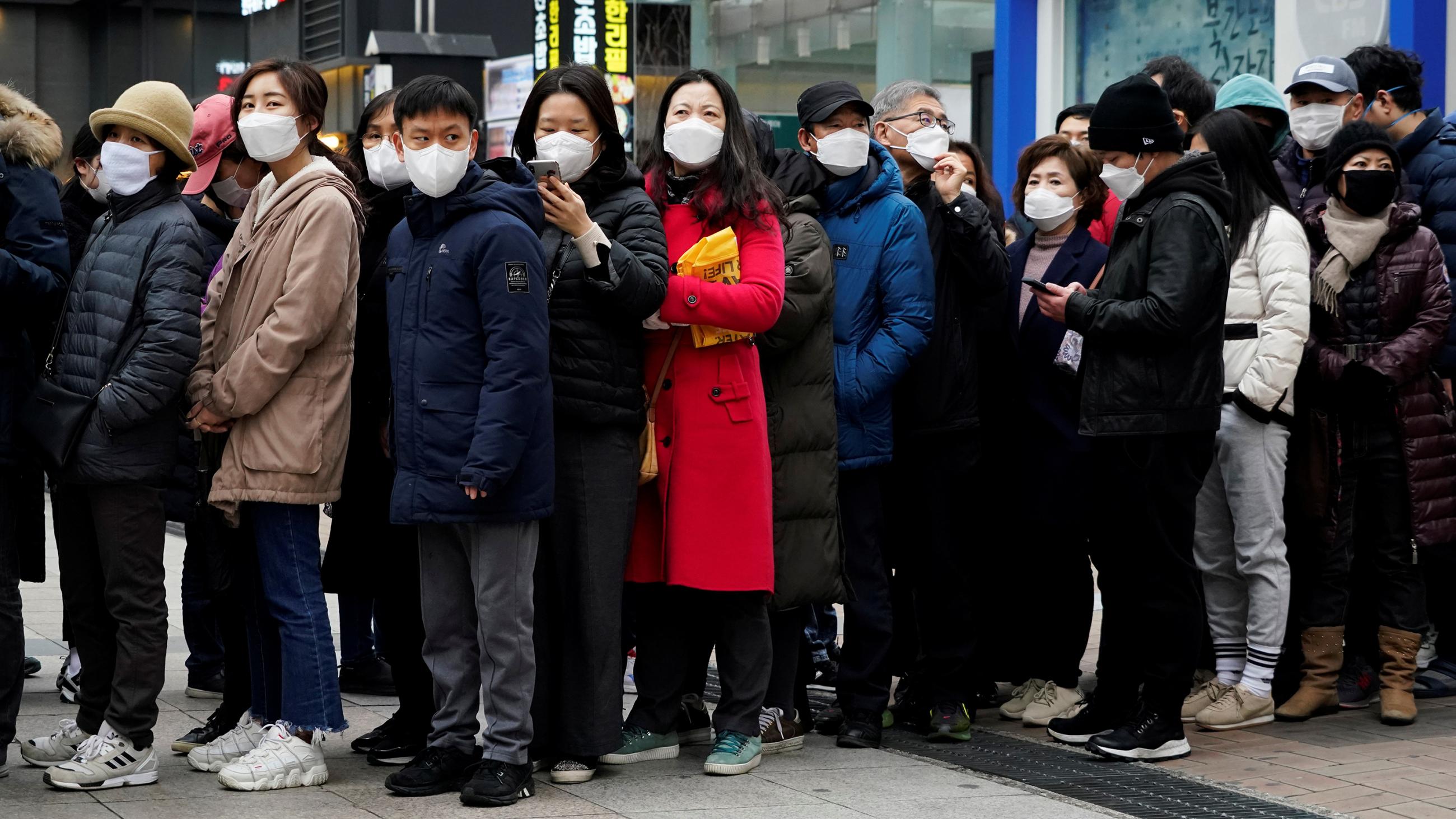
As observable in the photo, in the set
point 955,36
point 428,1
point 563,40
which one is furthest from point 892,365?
point 428,1

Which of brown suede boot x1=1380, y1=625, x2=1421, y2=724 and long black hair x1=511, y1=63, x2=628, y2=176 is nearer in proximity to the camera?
long black hair x1=511, y1=63, x2=628, y2=176

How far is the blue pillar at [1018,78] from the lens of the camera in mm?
14086

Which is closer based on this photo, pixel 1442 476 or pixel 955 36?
pixel 1442 476

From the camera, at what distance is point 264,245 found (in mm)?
5117

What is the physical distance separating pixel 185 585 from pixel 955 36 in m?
12.3

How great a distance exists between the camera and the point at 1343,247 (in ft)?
20.8

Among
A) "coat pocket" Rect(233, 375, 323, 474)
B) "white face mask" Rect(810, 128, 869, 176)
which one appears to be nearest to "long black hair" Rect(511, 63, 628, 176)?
"white face mask" Rect(810, 128, 869, 176)

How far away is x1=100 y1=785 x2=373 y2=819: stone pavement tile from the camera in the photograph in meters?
4.73

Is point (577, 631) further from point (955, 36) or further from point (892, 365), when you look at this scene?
point (955, 36)

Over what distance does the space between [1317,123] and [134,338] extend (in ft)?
14.6

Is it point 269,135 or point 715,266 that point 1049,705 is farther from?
point 269,135

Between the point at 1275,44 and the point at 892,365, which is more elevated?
the point at 1275,44

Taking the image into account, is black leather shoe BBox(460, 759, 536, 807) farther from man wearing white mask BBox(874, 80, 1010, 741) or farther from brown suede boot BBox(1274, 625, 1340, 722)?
brown suede boot BBox(1274, 625, 1340, 722)

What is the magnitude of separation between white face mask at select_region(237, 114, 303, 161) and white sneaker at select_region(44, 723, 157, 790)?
1758 mm
